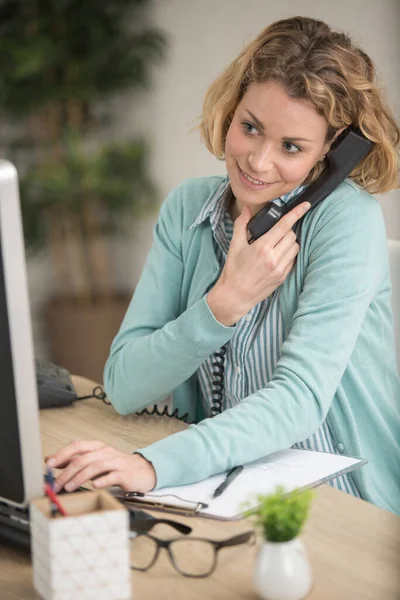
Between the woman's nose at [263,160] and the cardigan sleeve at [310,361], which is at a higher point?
the woman's nose at [263,160]

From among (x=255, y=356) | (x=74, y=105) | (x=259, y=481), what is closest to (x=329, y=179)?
(x=255, y=356)

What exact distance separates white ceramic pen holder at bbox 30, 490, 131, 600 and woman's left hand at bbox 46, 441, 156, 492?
259mm

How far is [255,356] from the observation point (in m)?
1.58

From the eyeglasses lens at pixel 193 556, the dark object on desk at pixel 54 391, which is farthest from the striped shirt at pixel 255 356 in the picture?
the eyeglasses lens at pixel 193 556

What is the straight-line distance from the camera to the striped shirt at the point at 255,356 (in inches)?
60.6

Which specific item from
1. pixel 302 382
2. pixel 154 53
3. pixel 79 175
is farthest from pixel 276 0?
pixel 302 382

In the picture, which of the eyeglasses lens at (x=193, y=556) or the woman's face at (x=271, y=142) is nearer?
the eyeglasses lens at (x=193, y=556)

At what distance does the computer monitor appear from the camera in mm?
877

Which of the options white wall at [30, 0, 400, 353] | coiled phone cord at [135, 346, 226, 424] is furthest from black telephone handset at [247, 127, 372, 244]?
white wall at [30, 0, 400, 353]

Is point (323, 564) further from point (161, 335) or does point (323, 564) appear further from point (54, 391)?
point (54, 391)

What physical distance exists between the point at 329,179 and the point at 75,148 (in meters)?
2.43

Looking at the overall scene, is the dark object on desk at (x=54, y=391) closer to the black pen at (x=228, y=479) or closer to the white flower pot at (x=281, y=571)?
the black pen at (x=228, y=479)

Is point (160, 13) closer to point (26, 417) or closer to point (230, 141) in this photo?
point (230, 141)

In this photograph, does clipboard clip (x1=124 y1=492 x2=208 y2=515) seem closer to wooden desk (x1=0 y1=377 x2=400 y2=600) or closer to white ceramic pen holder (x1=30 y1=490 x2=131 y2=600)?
wooden desk (x1=0 y1=377 x2=400 y2=600)
